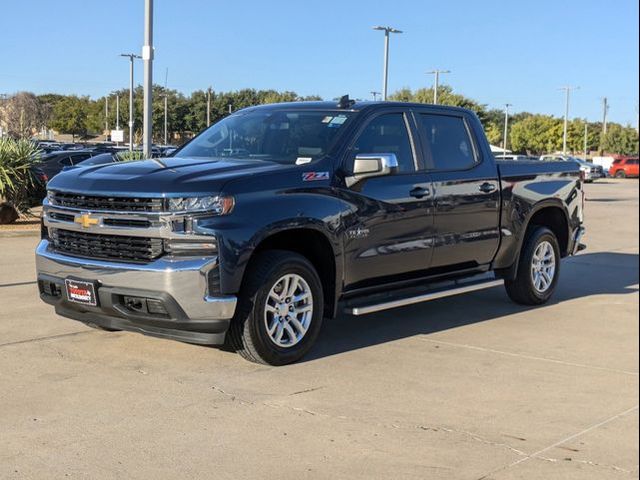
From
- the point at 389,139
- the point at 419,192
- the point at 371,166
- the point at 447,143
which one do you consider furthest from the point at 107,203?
the point at 447,143

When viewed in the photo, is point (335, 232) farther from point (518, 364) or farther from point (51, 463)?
point (51, 463)

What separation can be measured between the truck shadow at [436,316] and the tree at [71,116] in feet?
283

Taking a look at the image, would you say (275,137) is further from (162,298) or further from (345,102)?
Answer: (162,298)

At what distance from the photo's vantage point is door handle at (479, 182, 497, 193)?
7614 mm

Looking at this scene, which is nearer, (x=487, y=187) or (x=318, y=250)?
(x=318, y=250)

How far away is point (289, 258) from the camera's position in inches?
232

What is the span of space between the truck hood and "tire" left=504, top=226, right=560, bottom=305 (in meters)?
3.31

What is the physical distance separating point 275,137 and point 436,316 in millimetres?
2539

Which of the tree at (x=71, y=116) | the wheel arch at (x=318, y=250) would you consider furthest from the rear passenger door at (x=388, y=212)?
the tree at (x=71, y=116)

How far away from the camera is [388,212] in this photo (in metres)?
6.60

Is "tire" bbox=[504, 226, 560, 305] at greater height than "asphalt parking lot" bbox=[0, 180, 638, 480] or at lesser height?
greater

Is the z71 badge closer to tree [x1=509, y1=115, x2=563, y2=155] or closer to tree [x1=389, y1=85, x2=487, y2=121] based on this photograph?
tree [x1=389, y1=85, x2=487, y2=121]

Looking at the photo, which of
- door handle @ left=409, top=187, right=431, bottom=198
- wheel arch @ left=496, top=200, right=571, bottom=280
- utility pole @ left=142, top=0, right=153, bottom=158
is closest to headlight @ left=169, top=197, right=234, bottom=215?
door handle @ left=409, top=187, right=431, bottom=198

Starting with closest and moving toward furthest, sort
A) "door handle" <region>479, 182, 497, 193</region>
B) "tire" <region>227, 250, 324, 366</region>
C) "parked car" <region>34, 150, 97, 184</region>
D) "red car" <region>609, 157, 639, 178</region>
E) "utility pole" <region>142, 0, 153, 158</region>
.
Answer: "tire" <region>227, 250, 324, 366</region> → "door handle" <region>479, 182, 497, 193</region> → "utility pole" <region>142, 0, 153, 158</region> → "parked car" <region>34, 150, 97, 184</region> → "red car" <region>609, 157, 639, 178</region>
